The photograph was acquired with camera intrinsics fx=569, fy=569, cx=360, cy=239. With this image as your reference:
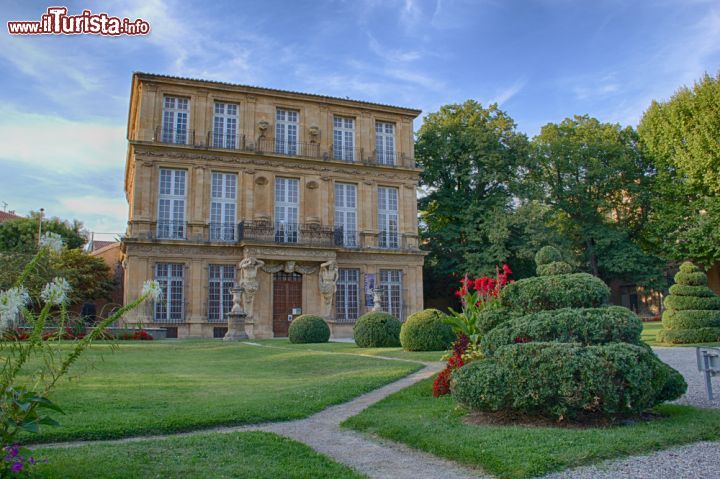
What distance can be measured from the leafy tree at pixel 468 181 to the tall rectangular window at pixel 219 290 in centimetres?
1335

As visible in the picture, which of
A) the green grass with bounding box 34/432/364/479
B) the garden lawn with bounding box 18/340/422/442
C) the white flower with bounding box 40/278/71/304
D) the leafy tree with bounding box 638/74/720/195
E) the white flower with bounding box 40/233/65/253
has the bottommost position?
the green grass with bounding box 34/432/364/479

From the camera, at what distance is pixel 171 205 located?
29.2 meters

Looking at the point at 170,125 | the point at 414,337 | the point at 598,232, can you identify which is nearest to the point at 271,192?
the point at 170,125

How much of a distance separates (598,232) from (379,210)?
13725 millimetres

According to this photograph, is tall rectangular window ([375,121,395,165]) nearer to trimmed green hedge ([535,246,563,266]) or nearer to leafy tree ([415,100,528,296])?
leafy tree ([415,100,528,296])

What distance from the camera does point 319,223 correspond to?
A: 30.9 meters

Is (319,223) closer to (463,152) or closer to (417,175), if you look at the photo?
(417,175)

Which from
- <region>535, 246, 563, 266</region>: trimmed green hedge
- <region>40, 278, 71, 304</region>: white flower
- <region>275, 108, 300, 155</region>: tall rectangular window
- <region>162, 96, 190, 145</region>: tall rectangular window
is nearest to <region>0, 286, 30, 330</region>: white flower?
<region>40, 278, 71, 304</region>: white flower

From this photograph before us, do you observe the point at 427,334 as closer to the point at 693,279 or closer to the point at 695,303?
the point at 695,303

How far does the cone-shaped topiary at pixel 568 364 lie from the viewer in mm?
6152

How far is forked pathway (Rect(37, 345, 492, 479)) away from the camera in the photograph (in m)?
5.10

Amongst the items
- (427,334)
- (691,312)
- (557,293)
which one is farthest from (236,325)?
(557,293)

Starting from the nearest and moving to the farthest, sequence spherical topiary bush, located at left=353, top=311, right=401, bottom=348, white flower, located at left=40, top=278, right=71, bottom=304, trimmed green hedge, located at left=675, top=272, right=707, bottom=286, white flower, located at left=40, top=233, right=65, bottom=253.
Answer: white flower, located at left=40, top=278, right=71, bottom=304
white flower, located at left=40, top=233, right=65, bottom=253
trimmed green hedge, located at left=675, top=272, right=707, bottom=286
spherical topiary bush, located at left=353, top=311, right=401, bottom=348

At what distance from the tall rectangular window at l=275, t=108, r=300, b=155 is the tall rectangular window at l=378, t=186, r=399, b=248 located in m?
5.71
